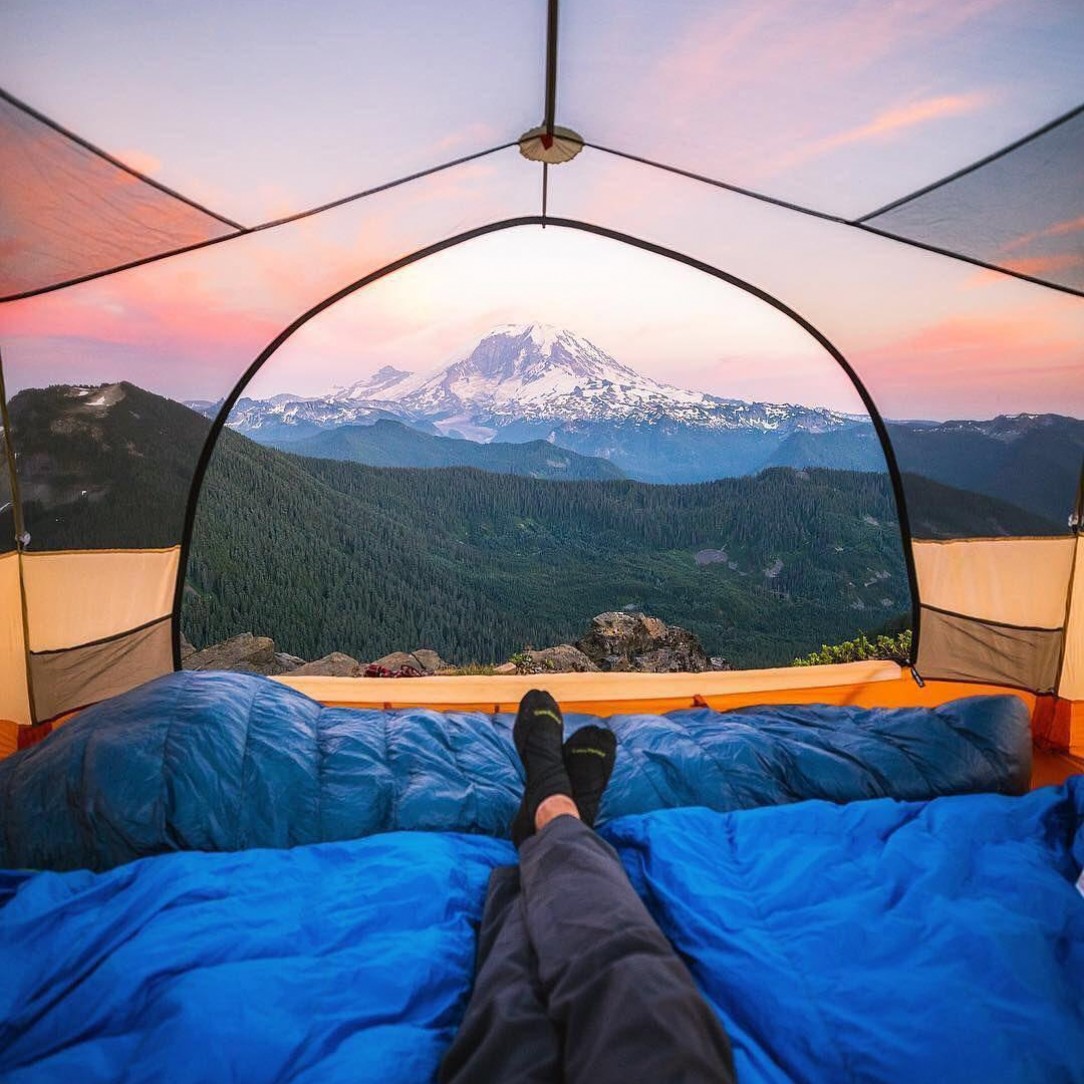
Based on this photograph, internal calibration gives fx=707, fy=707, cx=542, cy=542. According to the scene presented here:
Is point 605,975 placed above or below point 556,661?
above

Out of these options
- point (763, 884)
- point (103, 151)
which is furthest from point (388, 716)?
point (103, 151)

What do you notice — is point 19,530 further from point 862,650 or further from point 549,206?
point 862,650

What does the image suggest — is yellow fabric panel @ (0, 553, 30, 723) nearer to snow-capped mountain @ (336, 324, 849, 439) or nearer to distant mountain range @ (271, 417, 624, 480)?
snow-capped mountain @ (336, 324, 849, 439)

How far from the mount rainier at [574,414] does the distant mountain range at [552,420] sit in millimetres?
18

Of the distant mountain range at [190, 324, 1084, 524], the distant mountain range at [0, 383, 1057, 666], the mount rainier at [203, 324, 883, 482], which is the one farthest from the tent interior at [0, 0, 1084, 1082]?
the distant mountain range at [0, 383, 1057, 666]

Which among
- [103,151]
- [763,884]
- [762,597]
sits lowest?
[762,597]

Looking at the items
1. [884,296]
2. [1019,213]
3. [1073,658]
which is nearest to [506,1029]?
[1019,213]

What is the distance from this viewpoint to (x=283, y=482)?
8.68m

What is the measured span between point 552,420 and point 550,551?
252 cm

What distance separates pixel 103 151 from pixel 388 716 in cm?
163

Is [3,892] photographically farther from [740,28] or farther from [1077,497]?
[1077,497]

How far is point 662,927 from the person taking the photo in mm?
1256

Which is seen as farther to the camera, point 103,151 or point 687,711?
point 687,711

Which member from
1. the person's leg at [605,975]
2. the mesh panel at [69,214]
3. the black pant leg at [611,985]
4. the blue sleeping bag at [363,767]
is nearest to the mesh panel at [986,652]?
the blue sleeping bag at [363,767]
